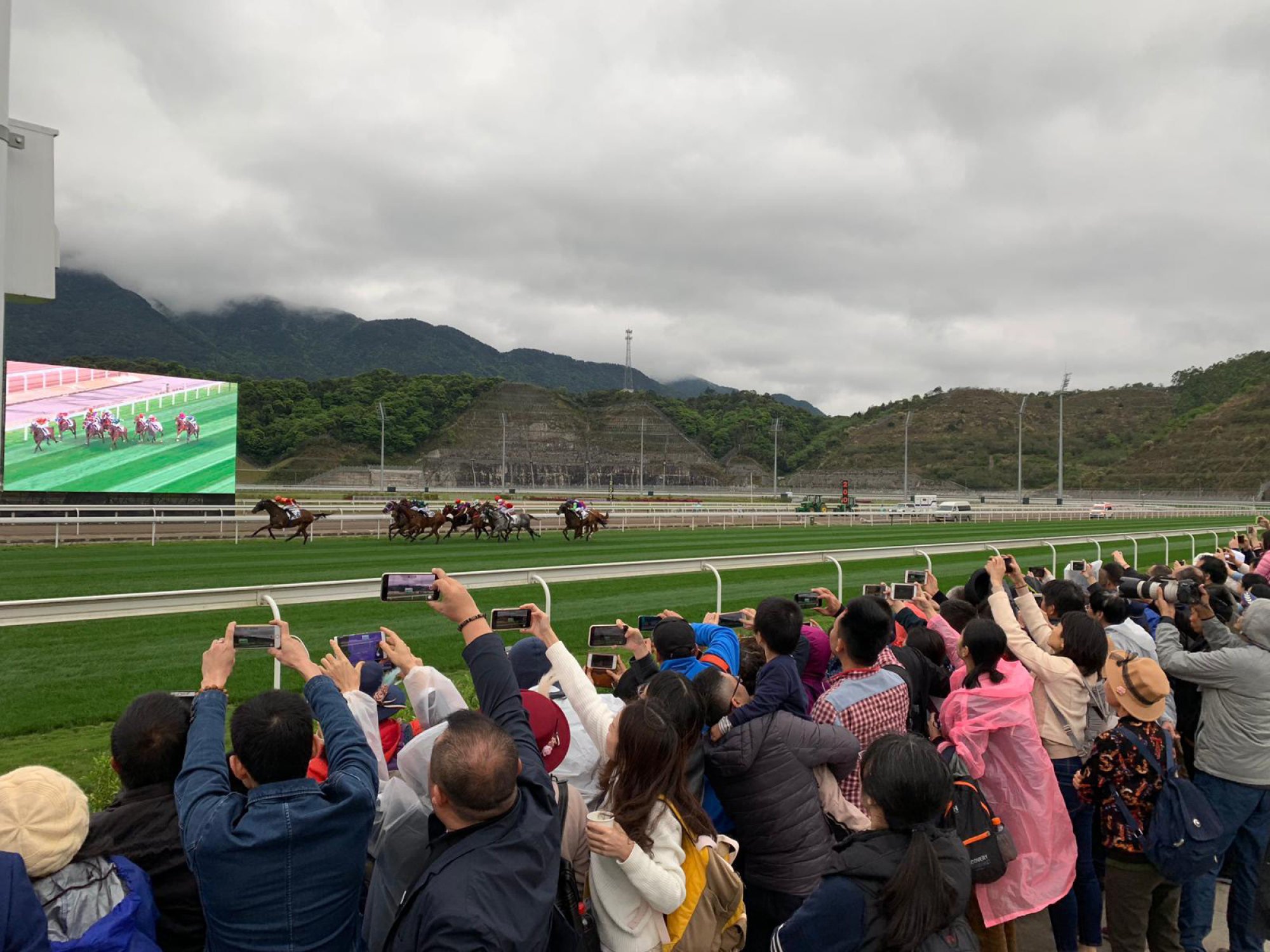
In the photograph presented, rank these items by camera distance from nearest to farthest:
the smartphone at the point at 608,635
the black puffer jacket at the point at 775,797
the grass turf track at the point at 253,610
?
the black puffer jacket at the point at 775,797
the smartphone at the point at 608,635
the grass turf track at the point at 253,610

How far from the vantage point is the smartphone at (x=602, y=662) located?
Answer: 342cm

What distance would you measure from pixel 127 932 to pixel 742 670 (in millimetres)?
2608

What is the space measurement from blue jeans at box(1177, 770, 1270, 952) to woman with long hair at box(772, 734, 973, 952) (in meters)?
2.13

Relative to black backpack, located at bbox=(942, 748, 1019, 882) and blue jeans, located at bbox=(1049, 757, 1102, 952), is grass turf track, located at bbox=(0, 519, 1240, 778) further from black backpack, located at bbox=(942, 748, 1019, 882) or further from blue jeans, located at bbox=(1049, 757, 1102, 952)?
blue jeans, located at bbox=(1049, 757, 1102, 952)

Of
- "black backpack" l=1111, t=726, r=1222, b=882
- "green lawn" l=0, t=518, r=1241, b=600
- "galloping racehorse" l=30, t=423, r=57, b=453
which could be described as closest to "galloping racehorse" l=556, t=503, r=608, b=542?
"green lawn" l=0, t=518, r=1241, b=600

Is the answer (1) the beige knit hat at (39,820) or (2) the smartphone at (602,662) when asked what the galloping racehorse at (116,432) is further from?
(1) the beige knit hat at (39,820)

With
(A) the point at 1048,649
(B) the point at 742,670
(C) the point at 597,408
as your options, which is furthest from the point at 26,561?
(C) the point at 597,408


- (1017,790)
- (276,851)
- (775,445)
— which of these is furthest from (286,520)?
(775,445)

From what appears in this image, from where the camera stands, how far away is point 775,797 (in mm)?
2652

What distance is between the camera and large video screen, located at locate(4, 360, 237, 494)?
2850 centimetres

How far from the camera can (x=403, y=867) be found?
2.01 m

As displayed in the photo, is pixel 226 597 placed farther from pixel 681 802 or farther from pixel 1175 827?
pixel 1175 827

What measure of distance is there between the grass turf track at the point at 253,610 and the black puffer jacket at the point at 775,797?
4.24 meters

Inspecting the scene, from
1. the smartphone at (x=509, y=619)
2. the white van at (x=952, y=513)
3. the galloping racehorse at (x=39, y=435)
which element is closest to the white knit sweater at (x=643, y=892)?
the smartphone at (x=509, y=619)
